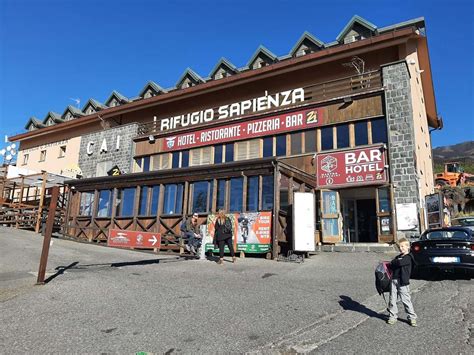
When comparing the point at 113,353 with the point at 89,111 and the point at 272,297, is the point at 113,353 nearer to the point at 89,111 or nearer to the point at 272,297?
the point at 272,297

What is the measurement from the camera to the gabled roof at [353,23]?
21.6 metres

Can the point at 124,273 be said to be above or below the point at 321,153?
below

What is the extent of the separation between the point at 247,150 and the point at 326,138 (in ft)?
14.5

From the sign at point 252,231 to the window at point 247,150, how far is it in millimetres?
Answer: 6888

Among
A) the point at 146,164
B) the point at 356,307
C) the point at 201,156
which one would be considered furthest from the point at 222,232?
the point at 146,164

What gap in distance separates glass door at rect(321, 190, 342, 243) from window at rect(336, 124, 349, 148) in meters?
2.22

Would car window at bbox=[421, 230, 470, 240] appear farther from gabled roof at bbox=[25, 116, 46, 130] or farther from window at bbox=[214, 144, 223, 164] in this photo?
gabled roof at bbox=[25, 116, 46, 130]

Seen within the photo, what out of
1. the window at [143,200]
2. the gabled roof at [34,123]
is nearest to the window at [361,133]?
the window at [143,200]

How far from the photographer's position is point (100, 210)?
58.8ft

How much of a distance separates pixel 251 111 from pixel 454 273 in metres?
13.5

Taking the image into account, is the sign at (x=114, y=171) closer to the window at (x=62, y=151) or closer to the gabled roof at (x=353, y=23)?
the window at (x=62, y=151)

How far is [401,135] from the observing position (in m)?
15.8

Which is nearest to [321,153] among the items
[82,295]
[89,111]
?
[82,295]

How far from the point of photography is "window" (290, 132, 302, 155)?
1852 centimetres
